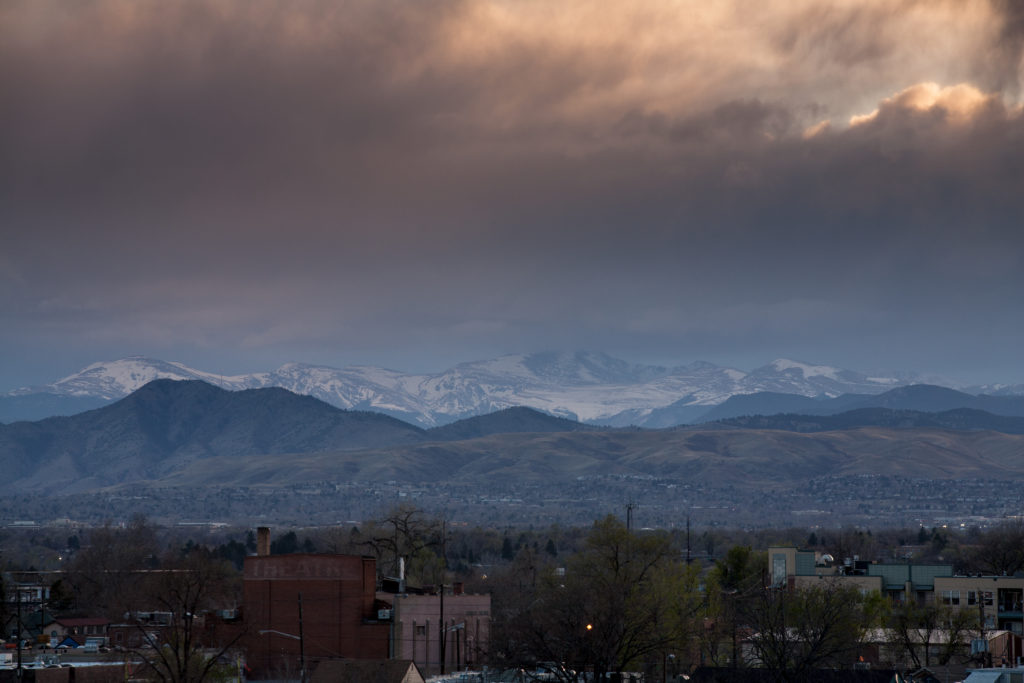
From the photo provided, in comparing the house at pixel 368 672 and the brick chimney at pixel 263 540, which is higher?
the brick chimney at pixel 263 540

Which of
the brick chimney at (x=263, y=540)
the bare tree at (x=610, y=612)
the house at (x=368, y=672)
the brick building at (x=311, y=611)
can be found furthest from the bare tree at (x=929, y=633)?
the brick chimney at (x=263, y=540)

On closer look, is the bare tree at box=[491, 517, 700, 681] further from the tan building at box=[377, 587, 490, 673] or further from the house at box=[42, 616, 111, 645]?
the house at box=[42, 616, 111, 645]

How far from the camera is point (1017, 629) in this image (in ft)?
460

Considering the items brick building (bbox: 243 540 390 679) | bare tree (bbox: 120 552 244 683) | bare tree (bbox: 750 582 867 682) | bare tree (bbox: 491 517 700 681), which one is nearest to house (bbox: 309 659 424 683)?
bare tree (bbox: 120 552 244 683)

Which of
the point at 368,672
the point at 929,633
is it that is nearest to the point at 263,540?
the point at 368,672

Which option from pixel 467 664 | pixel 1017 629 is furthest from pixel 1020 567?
pixel 467 664

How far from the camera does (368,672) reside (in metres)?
90.0

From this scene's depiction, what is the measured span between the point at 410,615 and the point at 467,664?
21.3ft

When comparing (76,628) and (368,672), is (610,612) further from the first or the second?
(76,628)

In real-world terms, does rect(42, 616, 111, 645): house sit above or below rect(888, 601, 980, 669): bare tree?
below

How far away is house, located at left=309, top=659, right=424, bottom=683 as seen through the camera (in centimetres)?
8975

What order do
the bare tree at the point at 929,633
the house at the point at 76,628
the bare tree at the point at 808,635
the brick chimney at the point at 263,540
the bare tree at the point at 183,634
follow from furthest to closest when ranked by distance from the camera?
the house at the point at 76,628 → the brick chimney at the point at 263,540 → the bare tree at the point at 929,633 → the bare tree at the point at 808,635 → the bare tree at the point at 183,634

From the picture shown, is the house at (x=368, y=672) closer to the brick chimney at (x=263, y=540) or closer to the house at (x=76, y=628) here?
the brick chimney at (x=263, y=540)

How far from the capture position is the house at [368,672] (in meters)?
89.8
